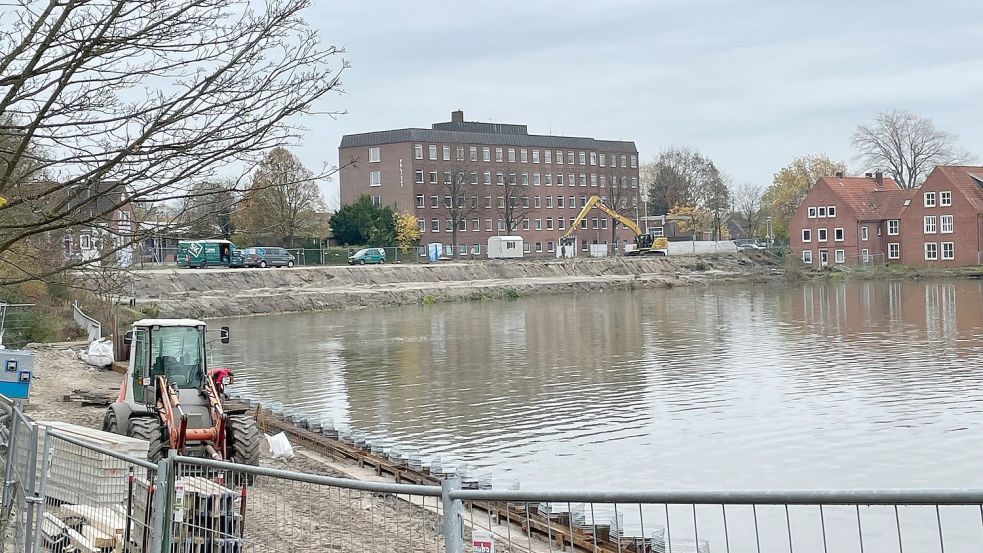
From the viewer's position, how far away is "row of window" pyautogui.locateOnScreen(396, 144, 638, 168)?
383 ft

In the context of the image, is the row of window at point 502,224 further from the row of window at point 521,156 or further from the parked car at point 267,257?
the parked car at point 267,257

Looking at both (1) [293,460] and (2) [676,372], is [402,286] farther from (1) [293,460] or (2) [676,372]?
(1) [293,460]

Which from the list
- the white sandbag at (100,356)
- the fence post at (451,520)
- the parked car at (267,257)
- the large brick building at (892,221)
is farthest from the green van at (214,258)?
the fence post at (451,520)

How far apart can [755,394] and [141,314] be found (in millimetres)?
32106

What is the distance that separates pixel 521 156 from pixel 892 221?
42345 millimetres

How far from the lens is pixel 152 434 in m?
15.9

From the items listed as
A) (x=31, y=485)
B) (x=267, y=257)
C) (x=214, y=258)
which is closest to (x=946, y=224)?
(x=267, y=257)

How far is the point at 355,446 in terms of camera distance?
69.7 feet

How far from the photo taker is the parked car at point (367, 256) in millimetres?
89250

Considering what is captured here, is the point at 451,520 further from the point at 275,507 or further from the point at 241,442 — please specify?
the point at 241,442

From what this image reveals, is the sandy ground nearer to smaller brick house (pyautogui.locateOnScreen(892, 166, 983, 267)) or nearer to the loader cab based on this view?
the loader cab

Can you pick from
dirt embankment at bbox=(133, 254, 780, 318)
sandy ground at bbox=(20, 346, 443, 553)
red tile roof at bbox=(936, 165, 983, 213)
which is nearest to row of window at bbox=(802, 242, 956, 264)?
dirt embankment at bbox=(133, 254, 780, 318)

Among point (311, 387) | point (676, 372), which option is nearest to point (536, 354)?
point (676, 372)

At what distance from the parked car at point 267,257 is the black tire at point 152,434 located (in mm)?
64461
